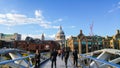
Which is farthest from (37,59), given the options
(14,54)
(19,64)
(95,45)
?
(95,45)

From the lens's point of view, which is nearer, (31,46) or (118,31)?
(31,46)

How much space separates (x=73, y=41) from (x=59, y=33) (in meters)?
80.6

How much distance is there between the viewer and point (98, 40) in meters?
125

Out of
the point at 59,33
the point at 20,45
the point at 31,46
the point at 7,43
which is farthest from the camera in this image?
the point at 59,33

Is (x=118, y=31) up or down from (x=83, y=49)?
up

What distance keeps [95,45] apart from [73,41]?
12.2 metres

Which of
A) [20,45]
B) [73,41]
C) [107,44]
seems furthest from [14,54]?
[107,44]

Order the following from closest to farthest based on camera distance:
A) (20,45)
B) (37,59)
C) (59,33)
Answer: (37,59) < (20,45) < (59,33)

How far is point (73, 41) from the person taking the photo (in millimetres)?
112750

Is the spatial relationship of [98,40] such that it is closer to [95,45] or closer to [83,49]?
[95,45]

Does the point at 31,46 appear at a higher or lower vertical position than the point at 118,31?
lower

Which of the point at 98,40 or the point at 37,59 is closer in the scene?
the point at 37,59

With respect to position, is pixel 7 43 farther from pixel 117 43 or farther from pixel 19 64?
pixel 19 64

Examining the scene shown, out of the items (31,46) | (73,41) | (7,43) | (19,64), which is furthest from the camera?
(7,43)
